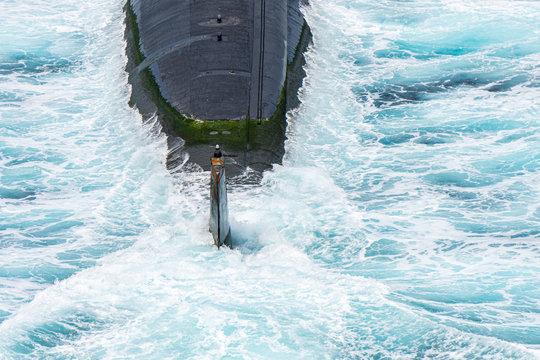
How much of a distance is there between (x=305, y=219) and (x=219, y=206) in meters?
3.94

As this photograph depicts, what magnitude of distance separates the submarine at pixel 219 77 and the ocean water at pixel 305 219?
704 millimetres

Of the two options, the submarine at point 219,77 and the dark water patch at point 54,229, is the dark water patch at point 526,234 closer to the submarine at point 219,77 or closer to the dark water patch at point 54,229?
the submarine at point 219,77

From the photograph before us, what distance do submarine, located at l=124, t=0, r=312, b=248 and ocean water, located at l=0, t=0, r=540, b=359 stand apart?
0.70m

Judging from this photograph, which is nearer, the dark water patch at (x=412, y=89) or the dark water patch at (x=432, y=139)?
the dark water patch at (x=432, y=139)

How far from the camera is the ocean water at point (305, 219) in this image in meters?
17.4

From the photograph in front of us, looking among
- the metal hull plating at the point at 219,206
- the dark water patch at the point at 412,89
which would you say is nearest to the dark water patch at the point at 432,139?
the dark water patch at the point at 412,89

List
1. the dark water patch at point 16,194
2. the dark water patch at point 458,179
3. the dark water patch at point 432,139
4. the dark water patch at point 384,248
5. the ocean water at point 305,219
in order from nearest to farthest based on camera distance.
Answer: the ocean water at point 305,219, the dark water patch at point 384,248, the dark water patch at point 16,194, the dark water patch at point 458,179, the dark water patch at point 432,139

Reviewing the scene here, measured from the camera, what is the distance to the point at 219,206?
62.3ft

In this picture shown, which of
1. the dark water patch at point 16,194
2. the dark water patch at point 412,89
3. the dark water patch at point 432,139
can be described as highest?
the dark water patch at point 412,89

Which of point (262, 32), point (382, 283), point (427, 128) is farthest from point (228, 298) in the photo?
point (262, 32)

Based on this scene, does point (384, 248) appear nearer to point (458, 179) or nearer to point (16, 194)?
point (458, 179)

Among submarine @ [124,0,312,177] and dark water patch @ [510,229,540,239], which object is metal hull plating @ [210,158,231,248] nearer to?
submarine @ [124,0,312,177]

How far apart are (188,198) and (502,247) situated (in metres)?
9.14

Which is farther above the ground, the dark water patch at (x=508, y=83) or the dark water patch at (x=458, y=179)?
the dark water patch at (x=508, y=83)
